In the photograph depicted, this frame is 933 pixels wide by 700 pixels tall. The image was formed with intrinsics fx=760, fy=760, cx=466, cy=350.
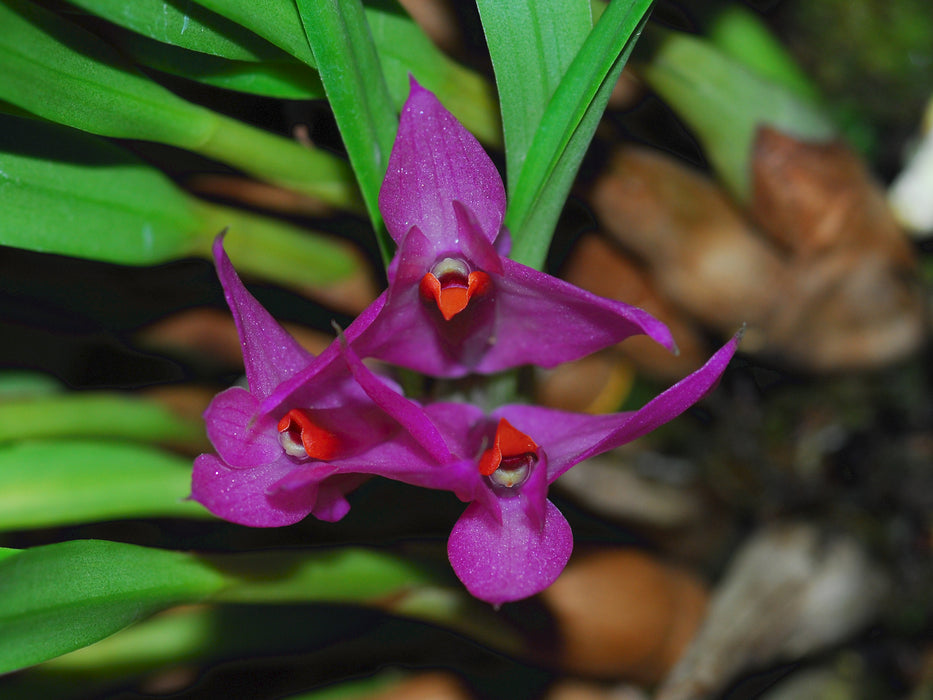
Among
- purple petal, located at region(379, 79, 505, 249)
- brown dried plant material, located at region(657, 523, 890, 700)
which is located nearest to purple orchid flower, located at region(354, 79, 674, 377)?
purple petal, located at region(379, 79, 505, 249)

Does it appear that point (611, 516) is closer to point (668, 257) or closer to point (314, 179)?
point (668, 257)

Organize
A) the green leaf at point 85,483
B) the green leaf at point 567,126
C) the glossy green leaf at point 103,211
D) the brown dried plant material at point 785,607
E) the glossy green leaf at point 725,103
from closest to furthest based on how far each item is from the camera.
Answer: the green leaf at point 567,126
the glossy green leaf at point 103,211
the green leaf at point 85,483
the glossy green leaf at point 725,103
the brown dried plant material at point 785,607

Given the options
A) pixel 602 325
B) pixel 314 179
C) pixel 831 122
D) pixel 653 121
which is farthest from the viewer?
pixel 653 121

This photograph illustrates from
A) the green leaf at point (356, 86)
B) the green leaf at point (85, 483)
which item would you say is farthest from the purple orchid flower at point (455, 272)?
the green leaf at point (85, 483)

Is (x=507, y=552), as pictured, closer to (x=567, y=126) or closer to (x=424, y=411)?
(x=424, y=411)

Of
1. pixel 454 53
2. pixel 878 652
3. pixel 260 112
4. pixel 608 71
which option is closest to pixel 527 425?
pixel 608 71

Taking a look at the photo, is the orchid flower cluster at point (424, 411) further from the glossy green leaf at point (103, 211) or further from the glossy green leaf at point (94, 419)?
the glossy green leaf at point (94, 419)
